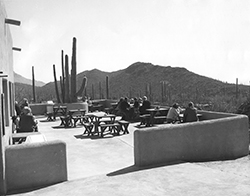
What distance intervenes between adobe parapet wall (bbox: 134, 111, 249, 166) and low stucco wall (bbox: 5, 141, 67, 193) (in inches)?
66.1

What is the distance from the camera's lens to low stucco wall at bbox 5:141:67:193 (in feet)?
16.8

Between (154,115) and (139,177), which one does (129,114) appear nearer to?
(154,115)

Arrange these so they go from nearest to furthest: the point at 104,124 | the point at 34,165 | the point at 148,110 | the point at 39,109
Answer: the point at 34,165, the point at 104,124, the point at 148,110, the point at 39,109

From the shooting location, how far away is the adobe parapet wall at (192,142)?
20.6 feet

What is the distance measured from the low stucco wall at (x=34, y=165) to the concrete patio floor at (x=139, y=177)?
24 centimetres

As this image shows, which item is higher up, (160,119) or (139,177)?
(160,119)

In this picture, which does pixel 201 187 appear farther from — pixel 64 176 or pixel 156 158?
pixel 64 176

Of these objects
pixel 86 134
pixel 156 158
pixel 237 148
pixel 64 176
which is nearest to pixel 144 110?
pixel 86 134

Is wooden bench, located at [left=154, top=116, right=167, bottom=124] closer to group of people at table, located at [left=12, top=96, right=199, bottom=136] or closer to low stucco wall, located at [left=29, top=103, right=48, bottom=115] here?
group of people at table, located at [left=12, top=96, right=199, bottom=136]

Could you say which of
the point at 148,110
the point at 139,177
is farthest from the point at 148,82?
the point at 139,177

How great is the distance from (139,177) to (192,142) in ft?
6.76

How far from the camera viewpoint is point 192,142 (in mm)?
6977

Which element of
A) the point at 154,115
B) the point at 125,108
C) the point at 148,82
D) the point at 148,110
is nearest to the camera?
the point at 148,110

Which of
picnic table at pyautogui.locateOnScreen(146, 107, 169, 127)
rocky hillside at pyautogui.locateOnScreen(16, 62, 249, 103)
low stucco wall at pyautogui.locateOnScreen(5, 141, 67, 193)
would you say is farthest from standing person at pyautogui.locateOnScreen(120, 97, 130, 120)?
rocky hillside at pyautogui.locateOnScreen(16, 62, 249, 103)
